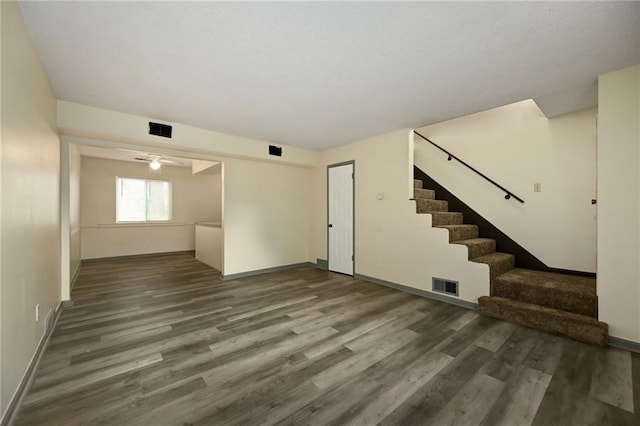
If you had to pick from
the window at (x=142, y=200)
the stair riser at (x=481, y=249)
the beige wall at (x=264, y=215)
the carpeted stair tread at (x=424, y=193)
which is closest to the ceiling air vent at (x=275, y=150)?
the beige wall at (x=264, y=215)

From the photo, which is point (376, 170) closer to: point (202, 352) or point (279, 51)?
point (279, 51)

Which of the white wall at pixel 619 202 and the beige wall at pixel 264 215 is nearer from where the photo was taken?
the white wall at pixel 619 202

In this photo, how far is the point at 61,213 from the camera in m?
3.40

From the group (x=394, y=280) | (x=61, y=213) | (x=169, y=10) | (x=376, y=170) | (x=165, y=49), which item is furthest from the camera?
(x=376, y=170)

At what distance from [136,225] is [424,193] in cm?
749

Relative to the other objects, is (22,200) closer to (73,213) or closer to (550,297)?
(73,213)

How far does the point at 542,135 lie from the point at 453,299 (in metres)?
2.81

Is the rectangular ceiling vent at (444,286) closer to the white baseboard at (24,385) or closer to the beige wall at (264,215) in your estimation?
the beige wall at (264,215)

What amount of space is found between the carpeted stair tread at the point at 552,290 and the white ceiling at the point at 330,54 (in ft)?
7.36

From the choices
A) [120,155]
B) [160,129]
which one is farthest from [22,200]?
[120,155]

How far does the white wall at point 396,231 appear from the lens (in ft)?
11.8

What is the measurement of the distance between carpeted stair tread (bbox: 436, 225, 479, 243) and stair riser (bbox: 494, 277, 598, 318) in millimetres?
792

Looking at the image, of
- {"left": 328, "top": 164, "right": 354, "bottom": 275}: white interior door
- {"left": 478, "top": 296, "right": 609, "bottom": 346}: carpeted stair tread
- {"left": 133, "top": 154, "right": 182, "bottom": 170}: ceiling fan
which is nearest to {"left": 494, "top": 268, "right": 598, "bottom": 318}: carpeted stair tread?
{"left": 478, "top": 296, "right": 609, "bottom": 346}: carpeted stair tread

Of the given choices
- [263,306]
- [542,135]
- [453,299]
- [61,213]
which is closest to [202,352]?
[263,306]
